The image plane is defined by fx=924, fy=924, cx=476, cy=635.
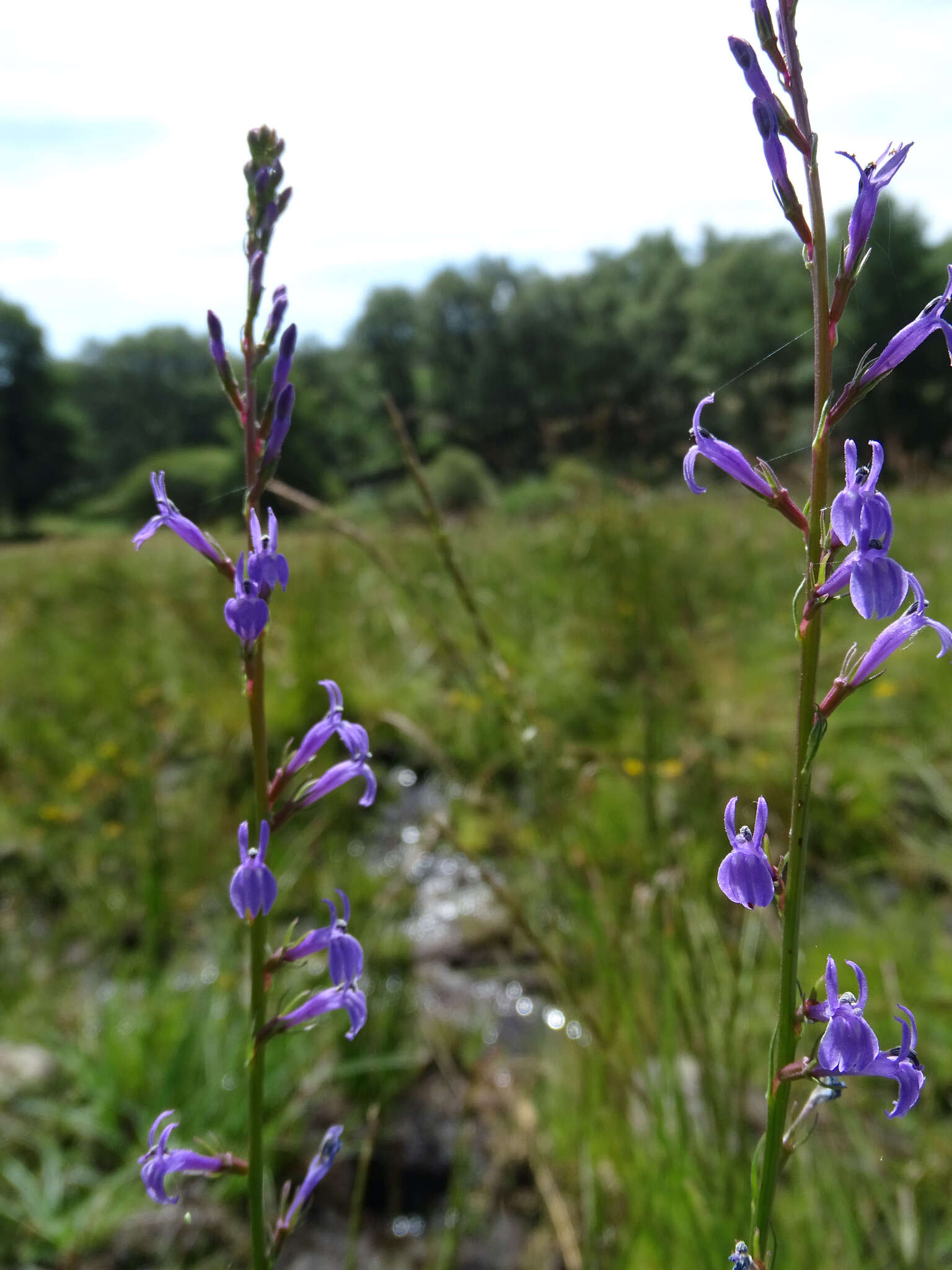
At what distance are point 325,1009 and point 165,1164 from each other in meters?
0.25

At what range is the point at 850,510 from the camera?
845 mm

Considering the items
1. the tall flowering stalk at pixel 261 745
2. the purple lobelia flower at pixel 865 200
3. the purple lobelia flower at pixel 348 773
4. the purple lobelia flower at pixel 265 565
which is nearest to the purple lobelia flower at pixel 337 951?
the tall flowering stalk at pixel 261 745

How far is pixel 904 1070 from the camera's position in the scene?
896 millimetres

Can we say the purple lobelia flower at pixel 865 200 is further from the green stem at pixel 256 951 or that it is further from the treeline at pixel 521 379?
the green stem at pixel 256 951

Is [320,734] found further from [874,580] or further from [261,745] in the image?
[874,580]

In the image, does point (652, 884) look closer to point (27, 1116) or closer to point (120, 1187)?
point (120, 1187)

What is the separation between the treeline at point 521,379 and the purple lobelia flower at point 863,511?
0.65 ft

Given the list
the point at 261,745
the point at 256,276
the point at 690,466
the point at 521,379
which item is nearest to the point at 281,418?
the point at 256,276

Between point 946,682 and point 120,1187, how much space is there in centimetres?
566

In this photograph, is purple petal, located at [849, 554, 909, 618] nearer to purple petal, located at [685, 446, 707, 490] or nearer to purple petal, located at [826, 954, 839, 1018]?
purple petal, located at [685, 446, 707, 490]

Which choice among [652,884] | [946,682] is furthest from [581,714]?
[652,884]

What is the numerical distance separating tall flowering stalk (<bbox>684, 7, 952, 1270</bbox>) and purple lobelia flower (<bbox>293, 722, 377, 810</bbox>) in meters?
0.48

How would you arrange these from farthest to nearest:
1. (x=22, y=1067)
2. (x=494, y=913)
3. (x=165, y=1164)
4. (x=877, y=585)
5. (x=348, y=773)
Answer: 1. (x=494, y=913)
2. (x=22, y=1067)
3. (x=348, y=773)
4. (x=165, y=1164)
5. (x=877, y=585)

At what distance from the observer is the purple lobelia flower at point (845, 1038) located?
0.85m
